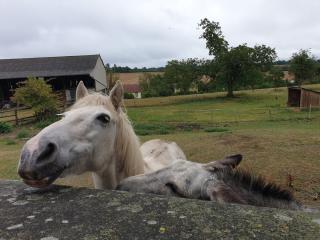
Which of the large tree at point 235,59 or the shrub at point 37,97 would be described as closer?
the shrub at point 37,97

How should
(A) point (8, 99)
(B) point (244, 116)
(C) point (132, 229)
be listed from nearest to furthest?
1. (C) point (132, 229)
2. (B) point (244, 116)
3. (A) point (8, 99)

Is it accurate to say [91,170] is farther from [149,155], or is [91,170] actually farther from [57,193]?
[149,155]

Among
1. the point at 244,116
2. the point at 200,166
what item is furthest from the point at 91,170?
the point at 244,116

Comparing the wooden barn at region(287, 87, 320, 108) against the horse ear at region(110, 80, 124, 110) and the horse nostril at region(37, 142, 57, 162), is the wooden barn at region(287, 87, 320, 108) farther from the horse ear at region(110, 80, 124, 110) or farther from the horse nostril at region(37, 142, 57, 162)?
the horse nostril at region(37, 142, 57, 162)

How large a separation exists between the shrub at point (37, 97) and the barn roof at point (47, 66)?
8902mm

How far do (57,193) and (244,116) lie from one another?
23.3 m

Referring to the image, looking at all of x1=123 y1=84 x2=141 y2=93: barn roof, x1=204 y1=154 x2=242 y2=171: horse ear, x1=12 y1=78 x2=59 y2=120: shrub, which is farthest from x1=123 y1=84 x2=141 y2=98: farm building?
x1=204 y1=154 x2=242 y2=171: horse ear

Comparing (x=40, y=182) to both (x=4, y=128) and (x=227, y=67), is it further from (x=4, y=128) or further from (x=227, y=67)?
(x=227, y=67)

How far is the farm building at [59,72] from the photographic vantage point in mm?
35500

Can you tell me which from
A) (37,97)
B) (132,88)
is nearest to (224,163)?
(37,97)

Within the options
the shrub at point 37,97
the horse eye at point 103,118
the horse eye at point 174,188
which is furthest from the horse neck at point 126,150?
the shrub at point 37,97

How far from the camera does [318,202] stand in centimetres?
624

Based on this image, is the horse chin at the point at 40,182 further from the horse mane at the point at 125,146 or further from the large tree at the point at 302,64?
the large tree at the point at 302,64

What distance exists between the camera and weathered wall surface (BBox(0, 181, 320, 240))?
1.31 m
